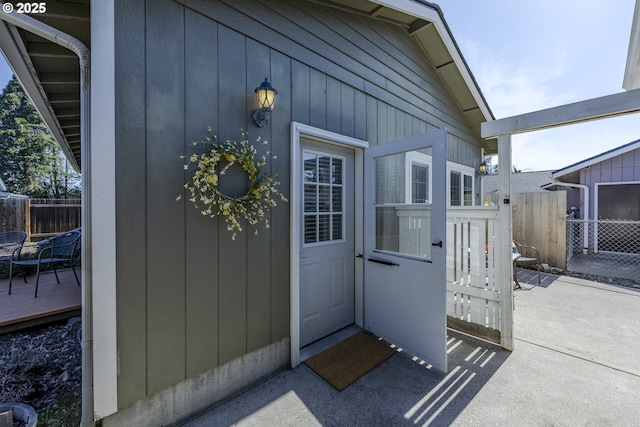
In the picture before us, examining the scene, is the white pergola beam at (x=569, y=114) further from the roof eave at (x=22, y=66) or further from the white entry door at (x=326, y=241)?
the roof eave at (x=22, y=66)

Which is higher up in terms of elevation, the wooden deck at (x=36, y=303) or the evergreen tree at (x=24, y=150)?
the evergreen tree at (x=24, y=150)

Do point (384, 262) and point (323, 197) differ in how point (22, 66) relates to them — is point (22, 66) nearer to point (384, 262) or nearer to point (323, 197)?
point (323, 197)

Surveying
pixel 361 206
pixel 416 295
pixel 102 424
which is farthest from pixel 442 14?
pixel 102 424

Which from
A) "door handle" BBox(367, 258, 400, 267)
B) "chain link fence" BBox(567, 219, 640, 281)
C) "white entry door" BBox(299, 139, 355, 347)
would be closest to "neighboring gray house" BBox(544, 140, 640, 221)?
"chain link fence" BBox(567, 219, 640, 281)

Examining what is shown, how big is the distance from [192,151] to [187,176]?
17 centimetres

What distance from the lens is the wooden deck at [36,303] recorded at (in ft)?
Answer: 9.11

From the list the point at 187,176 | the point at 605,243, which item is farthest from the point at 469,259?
the point at 605,243

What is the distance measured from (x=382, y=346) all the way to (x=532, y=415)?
117 cm

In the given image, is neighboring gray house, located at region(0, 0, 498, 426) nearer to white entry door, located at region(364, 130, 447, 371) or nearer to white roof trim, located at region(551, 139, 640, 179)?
white entry door, located at region(364, 130, 447, 371)

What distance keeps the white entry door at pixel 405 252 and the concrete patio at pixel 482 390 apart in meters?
0.28

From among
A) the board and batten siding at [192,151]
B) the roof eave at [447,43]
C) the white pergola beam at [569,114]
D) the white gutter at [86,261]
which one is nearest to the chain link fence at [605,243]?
the roof eave at [447,43]

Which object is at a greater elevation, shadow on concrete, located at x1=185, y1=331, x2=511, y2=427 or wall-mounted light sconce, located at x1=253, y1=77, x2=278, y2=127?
wall-mounted light sconce, located at x1=253, y1=77, x2=278, y2=127

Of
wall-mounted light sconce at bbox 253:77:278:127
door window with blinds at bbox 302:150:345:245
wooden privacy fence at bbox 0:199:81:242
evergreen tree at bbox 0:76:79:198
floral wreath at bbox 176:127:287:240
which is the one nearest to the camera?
floral wreath at bbox 176:127:287:240

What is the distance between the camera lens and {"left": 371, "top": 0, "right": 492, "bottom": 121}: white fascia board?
2750 mm
